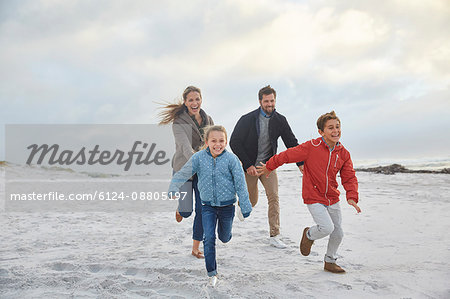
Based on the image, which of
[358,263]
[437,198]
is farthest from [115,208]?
[437,198]

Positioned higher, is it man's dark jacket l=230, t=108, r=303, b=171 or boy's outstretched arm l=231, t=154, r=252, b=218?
man's dark jacket l=230, t=108, r=303, b=171

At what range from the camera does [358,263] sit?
13.9 feet

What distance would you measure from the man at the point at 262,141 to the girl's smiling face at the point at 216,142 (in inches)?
62.0

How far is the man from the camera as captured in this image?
506cm

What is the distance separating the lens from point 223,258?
4387mm

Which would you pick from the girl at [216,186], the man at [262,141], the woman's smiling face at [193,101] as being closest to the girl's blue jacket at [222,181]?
the girl at [216,186]

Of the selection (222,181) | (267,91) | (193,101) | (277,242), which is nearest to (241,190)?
(222,181)

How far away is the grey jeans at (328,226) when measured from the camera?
3646 millimetres

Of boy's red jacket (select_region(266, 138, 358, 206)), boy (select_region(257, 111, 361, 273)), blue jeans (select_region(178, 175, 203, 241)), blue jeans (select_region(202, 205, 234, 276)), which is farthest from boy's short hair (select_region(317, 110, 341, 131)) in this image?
blue jeans (select_region(178, 175, 203, 241))

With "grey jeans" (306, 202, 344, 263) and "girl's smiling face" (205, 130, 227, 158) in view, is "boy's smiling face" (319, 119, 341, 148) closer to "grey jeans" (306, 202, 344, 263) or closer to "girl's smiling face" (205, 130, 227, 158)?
"grey jeans" (306, 202, 344, 263)

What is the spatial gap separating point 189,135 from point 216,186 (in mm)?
1214

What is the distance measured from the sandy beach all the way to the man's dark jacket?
4.71 ft

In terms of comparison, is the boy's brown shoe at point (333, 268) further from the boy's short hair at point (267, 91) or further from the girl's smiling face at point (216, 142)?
the boy's short hair at point (267, 91)

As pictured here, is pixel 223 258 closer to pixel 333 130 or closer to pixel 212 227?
pixel 212 227
